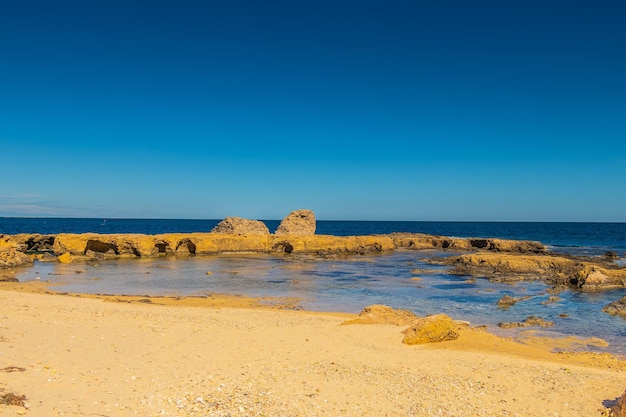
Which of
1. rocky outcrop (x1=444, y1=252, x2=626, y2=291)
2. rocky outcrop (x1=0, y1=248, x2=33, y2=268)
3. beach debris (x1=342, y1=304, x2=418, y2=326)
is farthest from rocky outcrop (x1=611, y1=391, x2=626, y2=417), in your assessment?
rocky outcrop (x1=0, y1=248, x2=33, y2=268)

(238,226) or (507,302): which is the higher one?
(238,226)

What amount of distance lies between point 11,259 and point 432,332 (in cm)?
3185

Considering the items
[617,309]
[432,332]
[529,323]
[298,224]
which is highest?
[298,224]

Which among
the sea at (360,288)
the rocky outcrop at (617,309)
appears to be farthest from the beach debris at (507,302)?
the rocky outcrop at (617,309)

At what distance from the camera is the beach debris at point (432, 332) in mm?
13711

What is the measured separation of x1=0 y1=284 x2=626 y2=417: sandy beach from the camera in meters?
7.75

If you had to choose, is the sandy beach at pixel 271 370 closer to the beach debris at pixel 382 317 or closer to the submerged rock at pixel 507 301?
the beach debris at pixel 382 317

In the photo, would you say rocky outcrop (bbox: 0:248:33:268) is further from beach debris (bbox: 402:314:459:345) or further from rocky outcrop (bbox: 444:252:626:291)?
rocky outcrop (bbox: 444:252:626:291)

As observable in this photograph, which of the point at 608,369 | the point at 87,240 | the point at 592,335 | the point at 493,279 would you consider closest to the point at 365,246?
the point at 493,279

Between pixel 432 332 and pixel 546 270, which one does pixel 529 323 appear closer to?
pixel 432 332

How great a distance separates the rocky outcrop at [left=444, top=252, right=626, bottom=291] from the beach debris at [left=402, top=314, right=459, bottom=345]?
56.3 ft

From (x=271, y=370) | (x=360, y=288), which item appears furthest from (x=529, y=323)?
(x=271, y=370)

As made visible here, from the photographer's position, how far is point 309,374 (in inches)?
388

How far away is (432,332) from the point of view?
45.3 feet
